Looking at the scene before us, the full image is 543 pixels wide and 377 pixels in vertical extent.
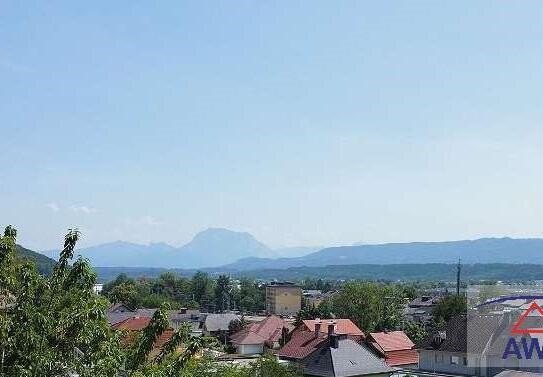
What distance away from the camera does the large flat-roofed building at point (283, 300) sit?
4063 inches

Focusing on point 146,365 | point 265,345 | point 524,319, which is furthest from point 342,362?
point 146,365

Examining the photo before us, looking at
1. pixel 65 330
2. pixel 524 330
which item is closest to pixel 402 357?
pixel 524 330

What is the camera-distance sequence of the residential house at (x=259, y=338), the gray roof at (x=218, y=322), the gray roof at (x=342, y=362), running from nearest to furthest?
the gray roof at (x=342, y=362) < the residential house at (x=259, y=338) < the gray roof at (x=218, y=322)

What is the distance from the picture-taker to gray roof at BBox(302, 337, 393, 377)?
29.5m

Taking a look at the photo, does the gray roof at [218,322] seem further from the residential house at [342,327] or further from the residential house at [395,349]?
the residential house at [395,349]

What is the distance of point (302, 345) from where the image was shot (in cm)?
3731

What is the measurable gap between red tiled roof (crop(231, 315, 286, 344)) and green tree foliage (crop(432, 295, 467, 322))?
12978 mm

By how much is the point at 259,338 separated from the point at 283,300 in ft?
179

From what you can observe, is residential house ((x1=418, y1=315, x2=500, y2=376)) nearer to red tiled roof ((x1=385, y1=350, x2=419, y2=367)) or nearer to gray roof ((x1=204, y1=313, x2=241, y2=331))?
red tiled roof ((x1=385, y1=350, x2=419, y2=367))

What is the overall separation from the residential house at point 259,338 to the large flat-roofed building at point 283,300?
50.0 m

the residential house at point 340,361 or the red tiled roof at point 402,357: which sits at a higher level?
the residential house at point 340,361

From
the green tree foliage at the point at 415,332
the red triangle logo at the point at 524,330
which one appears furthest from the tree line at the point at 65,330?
the green tree foliage at the point at 415,332

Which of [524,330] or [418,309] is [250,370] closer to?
[524,330]

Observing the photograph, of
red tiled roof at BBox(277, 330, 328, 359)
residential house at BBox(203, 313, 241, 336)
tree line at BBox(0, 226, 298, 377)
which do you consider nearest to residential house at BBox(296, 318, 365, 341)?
red tiled roof at BBox(277, 330, 328, 359)
